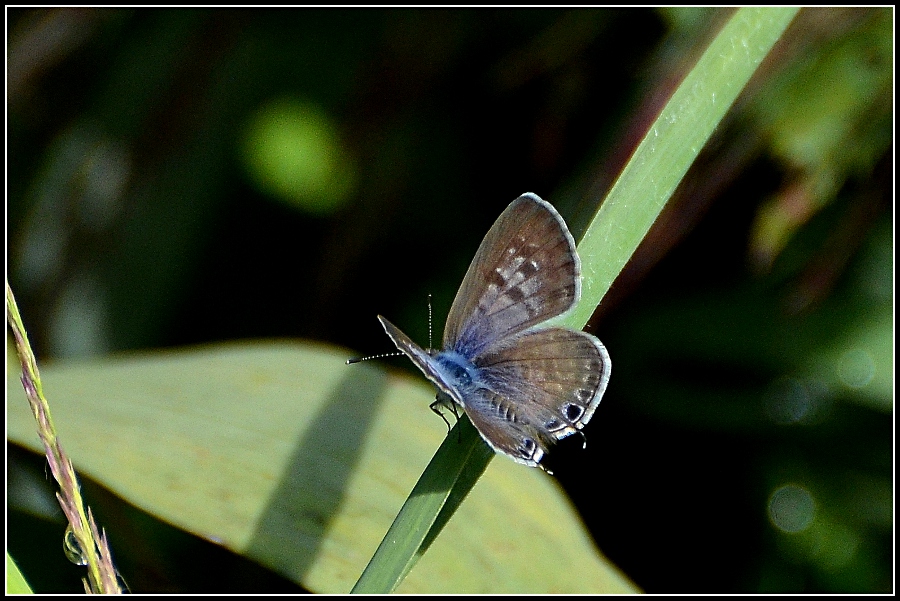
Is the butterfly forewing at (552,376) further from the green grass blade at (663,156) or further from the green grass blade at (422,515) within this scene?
the green grass blade at (422,515)

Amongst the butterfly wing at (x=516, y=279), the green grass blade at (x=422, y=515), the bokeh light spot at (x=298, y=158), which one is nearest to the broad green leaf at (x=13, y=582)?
the green grass blade at (x=422, y=515)

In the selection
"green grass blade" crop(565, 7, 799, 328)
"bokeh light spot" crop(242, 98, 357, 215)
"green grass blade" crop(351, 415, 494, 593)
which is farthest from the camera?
"bokeh light spot" crop(242, 98, 357, 215)

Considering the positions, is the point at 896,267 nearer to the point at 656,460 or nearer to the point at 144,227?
the point at 656,460

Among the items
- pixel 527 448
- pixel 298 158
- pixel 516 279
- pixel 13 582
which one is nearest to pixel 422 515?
pixel 527 448

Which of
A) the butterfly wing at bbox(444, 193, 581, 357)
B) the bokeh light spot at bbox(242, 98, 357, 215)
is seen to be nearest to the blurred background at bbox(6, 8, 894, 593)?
the bokeh light spot at bbox(242, 98, 357, 215)

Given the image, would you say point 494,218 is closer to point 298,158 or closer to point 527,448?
point 298,158

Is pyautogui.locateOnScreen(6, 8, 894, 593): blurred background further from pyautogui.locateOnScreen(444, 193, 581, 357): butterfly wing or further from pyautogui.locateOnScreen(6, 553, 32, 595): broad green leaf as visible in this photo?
pyautogui.locateOnScreen(6, 553, 32, 595): broad green leaf
